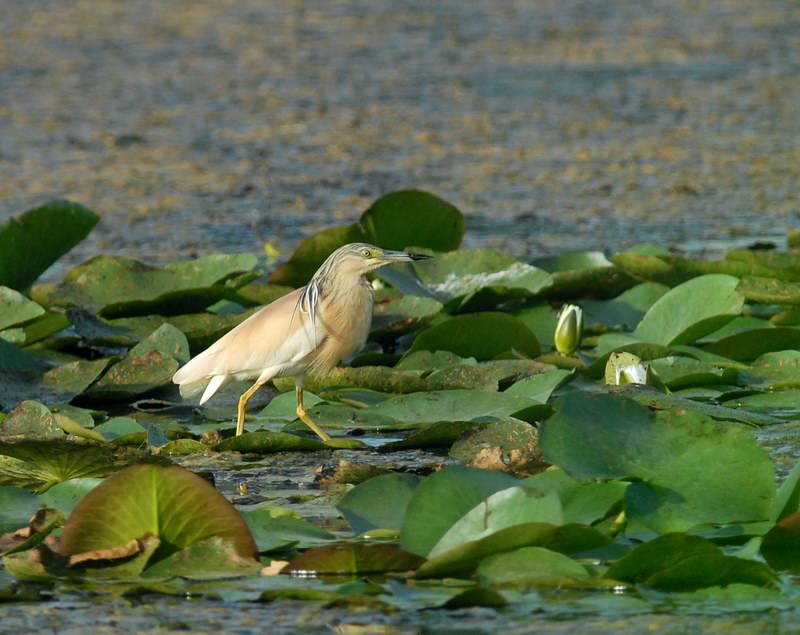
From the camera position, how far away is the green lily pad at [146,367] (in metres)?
3.71

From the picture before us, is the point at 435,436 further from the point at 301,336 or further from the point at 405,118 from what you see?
the point at 405,118

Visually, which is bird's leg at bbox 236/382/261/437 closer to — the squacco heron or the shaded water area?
the squacco heron

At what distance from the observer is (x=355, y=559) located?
7.55 feet

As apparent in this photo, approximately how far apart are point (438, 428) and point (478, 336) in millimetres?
722

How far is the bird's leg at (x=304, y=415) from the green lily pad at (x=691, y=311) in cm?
93

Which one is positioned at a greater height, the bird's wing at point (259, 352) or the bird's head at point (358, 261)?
the bird's head at point (358, 261)

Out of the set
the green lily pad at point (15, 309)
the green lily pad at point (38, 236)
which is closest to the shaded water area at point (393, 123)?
the green lily pad at point (15, 309)

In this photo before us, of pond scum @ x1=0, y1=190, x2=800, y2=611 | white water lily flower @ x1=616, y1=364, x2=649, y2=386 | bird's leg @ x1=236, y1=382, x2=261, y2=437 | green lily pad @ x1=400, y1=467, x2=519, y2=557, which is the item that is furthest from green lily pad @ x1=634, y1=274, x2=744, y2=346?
green lily pad @ x1=400, y1=467, x2=519, y2=557

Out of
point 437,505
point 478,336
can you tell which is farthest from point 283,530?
point 478,336

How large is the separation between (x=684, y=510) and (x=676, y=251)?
2.96 meters

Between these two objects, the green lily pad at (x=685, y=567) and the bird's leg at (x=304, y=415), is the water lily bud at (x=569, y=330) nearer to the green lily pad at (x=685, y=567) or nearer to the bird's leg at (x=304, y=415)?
the bird's leg at (x=304, y=415)

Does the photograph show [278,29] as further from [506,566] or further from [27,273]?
[506,566]

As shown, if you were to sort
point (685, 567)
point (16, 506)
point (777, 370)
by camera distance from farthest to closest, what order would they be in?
point (777, 370)
point (16, 506)
point (685, 567)

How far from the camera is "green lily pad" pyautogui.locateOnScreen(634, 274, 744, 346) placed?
3754mm
